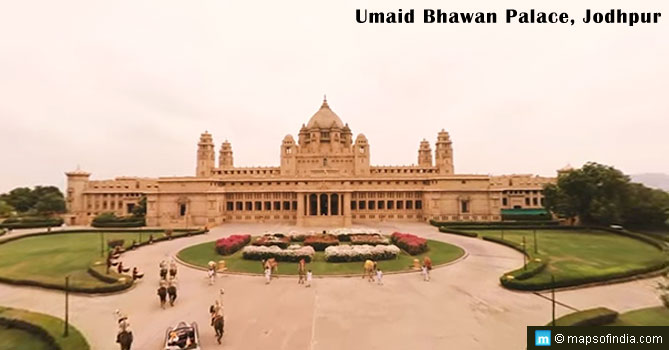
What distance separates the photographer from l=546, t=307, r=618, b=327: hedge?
490 inches

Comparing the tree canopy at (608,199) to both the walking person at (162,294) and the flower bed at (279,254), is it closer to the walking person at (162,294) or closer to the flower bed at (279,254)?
the flower bed at (279,254)

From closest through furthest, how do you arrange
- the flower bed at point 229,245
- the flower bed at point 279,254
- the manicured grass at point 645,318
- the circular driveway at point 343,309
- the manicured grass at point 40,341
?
1. the manicured grass at point 40,341
2. the circular driveway at point 343,309
3. the manicured grass at point 645,318
4. the flower bed at point 279,254
5. the flower bed at point 229,245

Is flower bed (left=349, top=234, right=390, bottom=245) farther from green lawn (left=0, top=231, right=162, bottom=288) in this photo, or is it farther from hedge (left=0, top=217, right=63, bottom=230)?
hedge (left=0, top=217, right=63, bottom=230)

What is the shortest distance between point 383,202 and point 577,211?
26.5 meters

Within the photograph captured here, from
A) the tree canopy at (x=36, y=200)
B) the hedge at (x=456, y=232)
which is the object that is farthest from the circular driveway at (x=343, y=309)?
the tree canopy at (x=36, y=200)

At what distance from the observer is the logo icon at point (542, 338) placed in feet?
33.0

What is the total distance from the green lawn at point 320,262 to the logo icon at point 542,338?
38.9 ft

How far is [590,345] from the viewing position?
9.84 meters

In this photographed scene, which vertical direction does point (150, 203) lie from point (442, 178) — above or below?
below

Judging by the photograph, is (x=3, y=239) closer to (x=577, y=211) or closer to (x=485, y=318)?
(x=485, y=318)

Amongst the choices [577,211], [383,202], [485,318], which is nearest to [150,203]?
[383,202]

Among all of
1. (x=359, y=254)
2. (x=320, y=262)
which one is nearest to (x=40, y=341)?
(x=320, y=262)

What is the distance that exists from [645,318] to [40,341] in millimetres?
25333

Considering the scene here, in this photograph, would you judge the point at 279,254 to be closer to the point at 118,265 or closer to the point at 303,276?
the point at 303,276
